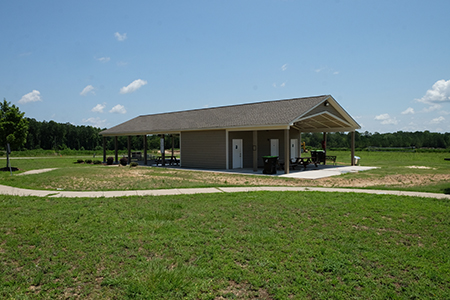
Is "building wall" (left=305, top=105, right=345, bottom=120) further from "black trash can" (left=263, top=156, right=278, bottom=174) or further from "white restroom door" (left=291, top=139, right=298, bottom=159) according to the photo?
"black trash can" (left=263, top=156, right=278, bottom=174)

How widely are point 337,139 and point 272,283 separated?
84.4 m

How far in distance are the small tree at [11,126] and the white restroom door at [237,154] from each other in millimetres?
15142

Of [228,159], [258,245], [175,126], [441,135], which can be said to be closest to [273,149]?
[228,159]

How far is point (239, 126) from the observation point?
18453mm

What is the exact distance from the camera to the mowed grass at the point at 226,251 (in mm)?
4066

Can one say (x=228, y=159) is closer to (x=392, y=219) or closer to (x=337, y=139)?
(x=392, y=219)

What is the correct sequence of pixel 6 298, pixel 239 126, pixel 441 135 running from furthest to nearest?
pixel 441 135 → pixel 239 126 → pixel 6 298

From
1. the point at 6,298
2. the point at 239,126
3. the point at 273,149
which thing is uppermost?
the point at 239,126

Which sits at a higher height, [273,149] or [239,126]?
[239,126]

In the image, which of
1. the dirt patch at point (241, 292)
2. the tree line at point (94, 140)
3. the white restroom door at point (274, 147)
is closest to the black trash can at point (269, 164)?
the white restroom door at point (274, 147)

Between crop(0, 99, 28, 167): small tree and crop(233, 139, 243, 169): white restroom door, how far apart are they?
15.1 metres

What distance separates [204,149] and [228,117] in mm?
2758

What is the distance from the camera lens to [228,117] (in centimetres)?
2153

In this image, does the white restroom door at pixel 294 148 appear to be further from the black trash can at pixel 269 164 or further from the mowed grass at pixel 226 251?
the mowed grass at pixel 226 251
